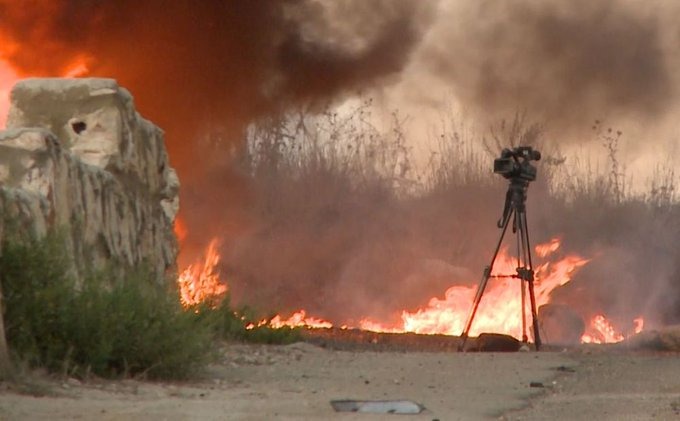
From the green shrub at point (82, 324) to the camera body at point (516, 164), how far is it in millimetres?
6913

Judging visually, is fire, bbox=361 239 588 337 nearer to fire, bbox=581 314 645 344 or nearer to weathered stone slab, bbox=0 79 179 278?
fire, bbox=581 314 645 344

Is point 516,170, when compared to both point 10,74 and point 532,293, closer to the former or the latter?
point 532,293

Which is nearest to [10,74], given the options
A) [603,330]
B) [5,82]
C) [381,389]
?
[5,82]

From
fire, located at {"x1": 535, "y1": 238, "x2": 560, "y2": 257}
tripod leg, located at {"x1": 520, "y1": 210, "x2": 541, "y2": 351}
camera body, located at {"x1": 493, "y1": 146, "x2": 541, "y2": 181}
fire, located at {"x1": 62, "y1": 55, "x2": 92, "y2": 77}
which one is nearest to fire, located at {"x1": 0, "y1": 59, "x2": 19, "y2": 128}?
fire, located at {"x1": 62, "y1": 55, "x2": 92, "y2": 77}

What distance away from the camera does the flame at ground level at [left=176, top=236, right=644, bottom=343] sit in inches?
1065

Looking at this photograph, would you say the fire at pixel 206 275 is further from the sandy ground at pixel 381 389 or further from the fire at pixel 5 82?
the sandy ground at pixel 381 389

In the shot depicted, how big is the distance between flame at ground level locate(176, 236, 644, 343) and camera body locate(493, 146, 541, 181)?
4.75 m

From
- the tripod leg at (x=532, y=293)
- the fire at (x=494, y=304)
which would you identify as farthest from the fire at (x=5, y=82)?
the fire at (x=494, y=304)

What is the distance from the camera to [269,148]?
3534cm

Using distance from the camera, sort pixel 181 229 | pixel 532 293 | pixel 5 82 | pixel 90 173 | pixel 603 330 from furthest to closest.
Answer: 1. pixel 181 229
2. pixel 603 330
3. pixel 5 82
4. pixel 532 293
5. pixel 90 173

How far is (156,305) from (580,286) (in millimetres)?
19122

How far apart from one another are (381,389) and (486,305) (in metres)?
13.5

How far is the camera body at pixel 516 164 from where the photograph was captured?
2072 centimetres

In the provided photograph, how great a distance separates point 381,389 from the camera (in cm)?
1430
